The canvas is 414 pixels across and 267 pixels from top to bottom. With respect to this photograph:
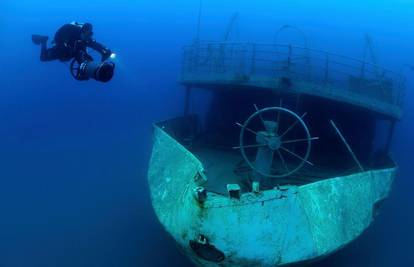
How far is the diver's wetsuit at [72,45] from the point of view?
5.06 meters

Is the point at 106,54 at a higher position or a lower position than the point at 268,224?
higher

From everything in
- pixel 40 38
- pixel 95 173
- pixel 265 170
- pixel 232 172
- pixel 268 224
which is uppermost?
pixel 40 38

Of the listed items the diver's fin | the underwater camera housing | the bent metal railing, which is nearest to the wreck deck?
the bent metal railing

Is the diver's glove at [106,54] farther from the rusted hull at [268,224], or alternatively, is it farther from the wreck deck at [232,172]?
the wreck deck at [232,172]

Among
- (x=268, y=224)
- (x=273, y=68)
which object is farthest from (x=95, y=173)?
(x=268, y=224)

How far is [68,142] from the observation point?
1808 centimetres

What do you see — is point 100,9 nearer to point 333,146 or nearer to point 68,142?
point 68,142

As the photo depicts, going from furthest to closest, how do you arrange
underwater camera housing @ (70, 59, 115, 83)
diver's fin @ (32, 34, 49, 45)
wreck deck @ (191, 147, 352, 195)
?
wreck deck @ (191, 147, 352, 195)
diver's fin @ (32, 34, 49, 45)
underwater camera housing @ (70, 59, 115, 83)

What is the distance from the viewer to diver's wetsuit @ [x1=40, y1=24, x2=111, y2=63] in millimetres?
5062

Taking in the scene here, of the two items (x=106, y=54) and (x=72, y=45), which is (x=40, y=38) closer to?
(x=72, y=45)

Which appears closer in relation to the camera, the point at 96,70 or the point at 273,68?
the point at 96,70

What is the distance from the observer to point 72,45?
5.14 meters

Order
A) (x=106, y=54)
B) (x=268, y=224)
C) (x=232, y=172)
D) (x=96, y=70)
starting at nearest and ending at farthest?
(x=268, y=224) < (x=96, y=70) < (x=106, y=54) < (x=232, y=172)

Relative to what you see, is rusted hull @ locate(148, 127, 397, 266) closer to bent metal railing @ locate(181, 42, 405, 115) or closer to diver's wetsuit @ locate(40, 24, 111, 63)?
diver's wetsuit @ locate(40, 24, 111, 63)
